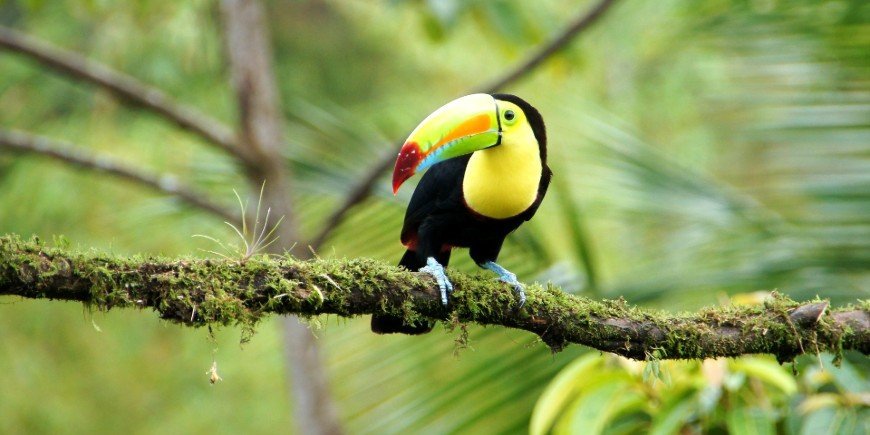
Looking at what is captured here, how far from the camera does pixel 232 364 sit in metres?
8.70

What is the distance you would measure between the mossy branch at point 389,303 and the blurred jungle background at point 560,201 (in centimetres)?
10

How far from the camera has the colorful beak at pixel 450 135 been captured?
103 inches

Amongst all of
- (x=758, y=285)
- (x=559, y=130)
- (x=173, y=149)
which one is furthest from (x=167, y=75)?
(x=758, y=285)

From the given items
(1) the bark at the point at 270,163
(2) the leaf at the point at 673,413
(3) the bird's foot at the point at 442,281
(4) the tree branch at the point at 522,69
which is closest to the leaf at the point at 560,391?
(2) the leaf at the point at 673,413

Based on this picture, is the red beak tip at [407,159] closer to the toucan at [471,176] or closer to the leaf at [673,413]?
the toucan at [471,176]

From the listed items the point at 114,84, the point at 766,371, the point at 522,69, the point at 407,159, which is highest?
the point at 522,69

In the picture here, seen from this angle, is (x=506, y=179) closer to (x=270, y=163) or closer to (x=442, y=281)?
(x=442, y=281)

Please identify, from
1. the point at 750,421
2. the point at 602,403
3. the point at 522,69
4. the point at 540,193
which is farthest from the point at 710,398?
the point at 522,69

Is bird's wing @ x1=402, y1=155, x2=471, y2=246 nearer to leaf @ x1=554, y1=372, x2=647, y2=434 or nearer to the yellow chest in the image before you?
the yellow chest

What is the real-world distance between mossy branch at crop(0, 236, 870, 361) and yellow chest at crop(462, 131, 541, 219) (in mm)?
323

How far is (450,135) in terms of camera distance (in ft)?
8.70

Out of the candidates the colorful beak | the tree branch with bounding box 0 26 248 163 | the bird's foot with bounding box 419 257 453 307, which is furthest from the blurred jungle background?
the colorful beak

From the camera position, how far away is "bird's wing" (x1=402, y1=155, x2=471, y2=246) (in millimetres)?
2918

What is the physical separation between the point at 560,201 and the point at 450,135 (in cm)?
154
